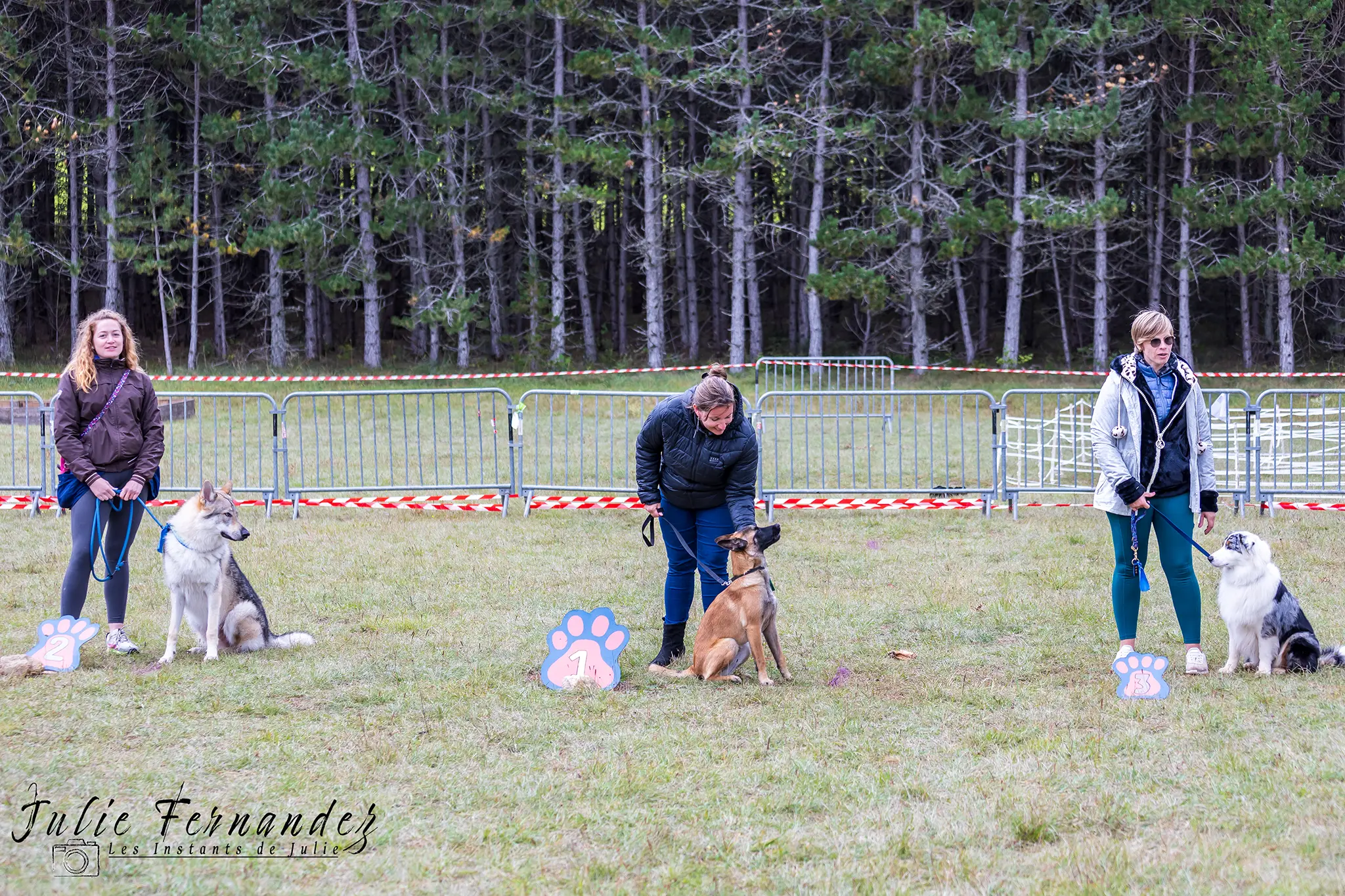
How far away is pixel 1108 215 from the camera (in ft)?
75.8

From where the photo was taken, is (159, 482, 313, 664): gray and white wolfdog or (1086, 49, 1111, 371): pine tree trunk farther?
(1086, 49, 1111, 371): pine tree trunk

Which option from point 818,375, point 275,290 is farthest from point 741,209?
point 275,290

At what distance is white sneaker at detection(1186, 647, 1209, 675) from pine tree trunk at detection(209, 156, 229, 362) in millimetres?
23782

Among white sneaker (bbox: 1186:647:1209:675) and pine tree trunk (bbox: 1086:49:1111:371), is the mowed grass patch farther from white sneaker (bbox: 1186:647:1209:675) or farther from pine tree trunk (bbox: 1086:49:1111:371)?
pine tree trunk (bbox: 1086:49:1111:371)

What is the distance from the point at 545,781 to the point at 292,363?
24.7 metres

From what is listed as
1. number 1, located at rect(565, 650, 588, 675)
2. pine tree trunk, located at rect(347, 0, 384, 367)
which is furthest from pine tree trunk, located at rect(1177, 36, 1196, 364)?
number 1, located at rect(565, 650, 588, 675)

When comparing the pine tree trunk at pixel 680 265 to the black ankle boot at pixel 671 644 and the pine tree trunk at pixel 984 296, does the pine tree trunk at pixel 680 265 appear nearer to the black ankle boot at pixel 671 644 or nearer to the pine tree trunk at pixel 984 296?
the pine tree trunk at pixel 984 296

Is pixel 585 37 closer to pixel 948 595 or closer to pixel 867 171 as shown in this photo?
pixel 867 171

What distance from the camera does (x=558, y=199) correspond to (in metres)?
25.3

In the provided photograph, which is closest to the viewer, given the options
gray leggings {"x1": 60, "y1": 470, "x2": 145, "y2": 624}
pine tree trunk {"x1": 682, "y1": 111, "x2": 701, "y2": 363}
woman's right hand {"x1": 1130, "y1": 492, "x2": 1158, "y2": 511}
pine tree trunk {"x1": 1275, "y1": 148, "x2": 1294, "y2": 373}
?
woman's right hand {"x1": 1130, "y1": 492, "x2": 1158, "y2": 511}

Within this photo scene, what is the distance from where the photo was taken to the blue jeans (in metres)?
6.17

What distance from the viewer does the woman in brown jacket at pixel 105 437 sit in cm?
612

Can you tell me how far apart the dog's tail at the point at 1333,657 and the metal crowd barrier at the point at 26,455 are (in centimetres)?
1038

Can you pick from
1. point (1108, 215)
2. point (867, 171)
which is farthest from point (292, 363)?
point (1108, 215)
